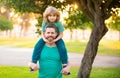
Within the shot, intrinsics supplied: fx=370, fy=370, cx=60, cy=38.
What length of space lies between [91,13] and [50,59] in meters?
6.61

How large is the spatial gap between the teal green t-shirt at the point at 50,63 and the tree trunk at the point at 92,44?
20.7ft

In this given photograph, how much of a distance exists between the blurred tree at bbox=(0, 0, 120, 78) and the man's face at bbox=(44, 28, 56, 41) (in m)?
6.29

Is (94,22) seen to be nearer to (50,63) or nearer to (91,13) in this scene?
(91,13)

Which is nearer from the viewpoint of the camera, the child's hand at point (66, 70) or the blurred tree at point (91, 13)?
the child's hand at point (66, 70)

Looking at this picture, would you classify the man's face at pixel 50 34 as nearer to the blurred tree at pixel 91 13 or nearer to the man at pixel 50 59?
the man at pixel 50 59

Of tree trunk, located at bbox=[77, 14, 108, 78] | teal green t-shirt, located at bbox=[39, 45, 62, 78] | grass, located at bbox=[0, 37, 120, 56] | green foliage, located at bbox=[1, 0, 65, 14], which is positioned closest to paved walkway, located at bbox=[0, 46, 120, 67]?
grass, located at bbox=[0, 37, 120, 56]

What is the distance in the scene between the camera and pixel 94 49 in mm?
11711

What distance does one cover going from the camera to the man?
17.1 ft

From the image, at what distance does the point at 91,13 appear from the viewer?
1166 centimetres

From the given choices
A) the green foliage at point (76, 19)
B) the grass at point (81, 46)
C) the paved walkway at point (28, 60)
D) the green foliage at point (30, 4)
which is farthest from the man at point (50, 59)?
the grass at point (81, 46)

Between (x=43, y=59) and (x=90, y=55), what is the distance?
21.7ft

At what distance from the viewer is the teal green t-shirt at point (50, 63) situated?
5.23 m

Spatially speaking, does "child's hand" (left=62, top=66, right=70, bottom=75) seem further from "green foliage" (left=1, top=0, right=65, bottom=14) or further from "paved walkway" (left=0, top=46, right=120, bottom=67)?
"paved walkway" (left=0, top=46, right=120, bottom=67)

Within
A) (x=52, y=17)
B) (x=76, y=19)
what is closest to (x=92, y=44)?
(x=76, y=19)
